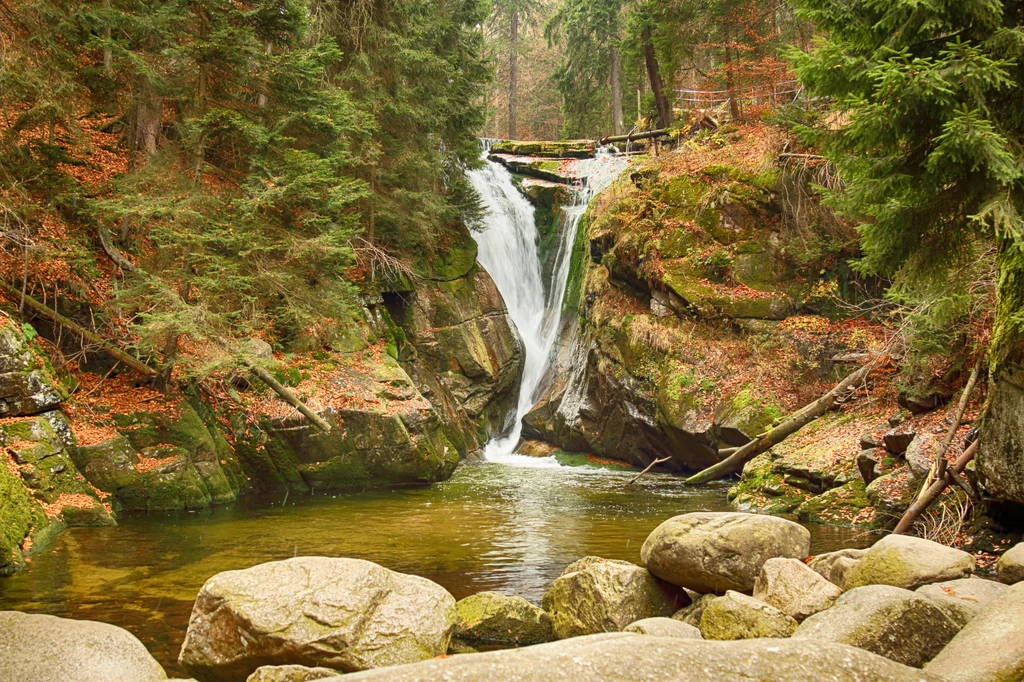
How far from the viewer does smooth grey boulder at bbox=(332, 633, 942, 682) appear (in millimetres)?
2518

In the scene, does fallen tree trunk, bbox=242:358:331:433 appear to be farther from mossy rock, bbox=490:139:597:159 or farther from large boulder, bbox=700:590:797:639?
mossy rock, bbox=490:139:597:159

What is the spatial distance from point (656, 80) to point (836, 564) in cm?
2032

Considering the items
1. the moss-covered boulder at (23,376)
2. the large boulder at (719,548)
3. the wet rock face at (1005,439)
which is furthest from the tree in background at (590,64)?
the large boulder at (719,548)

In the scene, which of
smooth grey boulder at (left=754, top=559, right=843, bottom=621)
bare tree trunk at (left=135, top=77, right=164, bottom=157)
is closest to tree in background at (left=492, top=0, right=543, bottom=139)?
bare tree trunk at (left=135, top=77, right=164, bottom=157)

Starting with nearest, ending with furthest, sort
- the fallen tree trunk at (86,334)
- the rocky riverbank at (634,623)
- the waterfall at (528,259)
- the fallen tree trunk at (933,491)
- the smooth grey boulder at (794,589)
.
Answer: the rocky riverbank at (634,623) → the smooth grey boulder at (794,589) → the fallen tree trunk at (933,491) → the fallen tree trunk at (86,334) → the waterfall at (528,259)

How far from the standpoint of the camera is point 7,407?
29.9 ft

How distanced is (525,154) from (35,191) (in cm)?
2019

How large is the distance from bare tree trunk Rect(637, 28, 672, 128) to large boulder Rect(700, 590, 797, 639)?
19735 mm

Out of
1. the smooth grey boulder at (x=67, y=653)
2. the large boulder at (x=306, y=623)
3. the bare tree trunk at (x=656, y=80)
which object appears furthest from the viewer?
the bare tree trunk at (x=656, y=80)

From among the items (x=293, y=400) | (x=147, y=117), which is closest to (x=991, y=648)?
(x=293, y=400)

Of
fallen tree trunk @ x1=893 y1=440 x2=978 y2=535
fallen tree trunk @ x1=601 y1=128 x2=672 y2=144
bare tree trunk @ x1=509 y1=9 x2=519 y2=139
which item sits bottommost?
fallen tree trunk @ x1=893 y1=440 x2=978 y2=535

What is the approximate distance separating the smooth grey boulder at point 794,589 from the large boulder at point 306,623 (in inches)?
104

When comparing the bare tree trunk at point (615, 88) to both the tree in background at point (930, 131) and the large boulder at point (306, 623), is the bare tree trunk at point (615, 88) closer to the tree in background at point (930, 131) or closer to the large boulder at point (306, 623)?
the tree in background at point (930, 131)

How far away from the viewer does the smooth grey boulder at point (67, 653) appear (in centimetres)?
372
